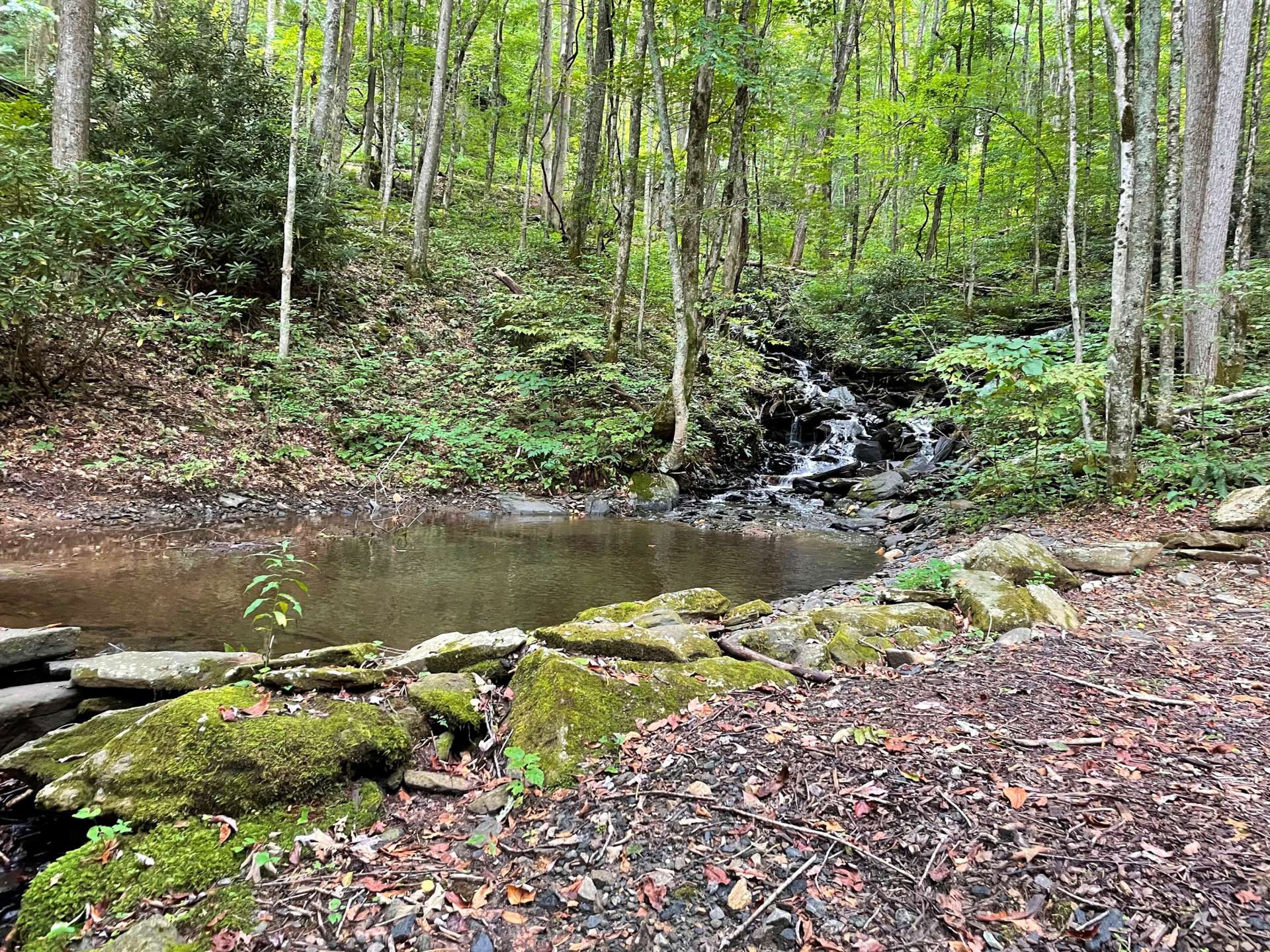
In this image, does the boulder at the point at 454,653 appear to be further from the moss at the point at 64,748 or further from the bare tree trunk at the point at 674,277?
the bare tree trunk at the point at 674,277

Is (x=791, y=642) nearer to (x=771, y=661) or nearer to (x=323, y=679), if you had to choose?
(x=771, y=661)

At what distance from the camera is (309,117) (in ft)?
57.8

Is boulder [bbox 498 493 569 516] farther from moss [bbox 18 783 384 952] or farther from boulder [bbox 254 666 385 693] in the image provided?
moss [bbox 18 783 384 952]

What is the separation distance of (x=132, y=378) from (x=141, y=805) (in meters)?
9.87

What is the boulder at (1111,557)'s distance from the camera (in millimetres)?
6117

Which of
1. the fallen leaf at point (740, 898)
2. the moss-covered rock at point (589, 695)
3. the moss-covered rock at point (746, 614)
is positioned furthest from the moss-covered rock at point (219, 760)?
the moss-covered rock at point (746, 614)

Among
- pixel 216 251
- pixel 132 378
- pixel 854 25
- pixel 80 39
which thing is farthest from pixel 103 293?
pixel 854 25

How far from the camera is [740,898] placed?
2148mm

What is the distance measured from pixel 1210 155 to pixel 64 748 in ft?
48.4

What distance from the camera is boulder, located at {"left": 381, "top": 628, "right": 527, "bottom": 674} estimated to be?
4.08 meters

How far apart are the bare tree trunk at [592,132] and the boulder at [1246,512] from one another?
1642 cm

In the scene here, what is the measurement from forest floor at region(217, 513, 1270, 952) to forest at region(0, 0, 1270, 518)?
484 cm

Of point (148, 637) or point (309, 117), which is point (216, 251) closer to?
point (309, 117)

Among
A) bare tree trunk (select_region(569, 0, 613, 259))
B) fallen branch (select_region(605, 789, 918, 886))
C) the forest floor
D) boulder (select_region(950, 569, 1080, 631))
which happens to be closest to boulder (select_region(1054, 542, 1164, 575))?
boulder (select_region(950, 569, 1080, 631))
